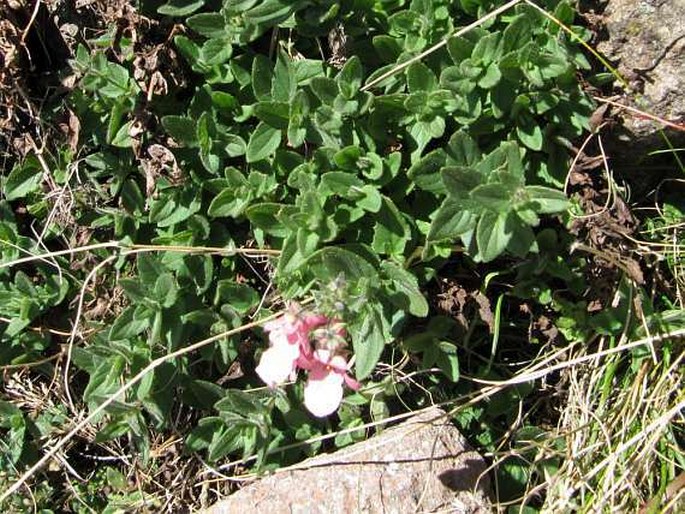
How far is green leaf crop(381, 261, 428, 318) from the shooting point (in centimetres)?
316

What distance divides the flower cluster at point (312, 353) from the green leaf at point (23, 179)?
56.5 inches

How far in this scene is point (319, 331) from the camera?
2814 mm

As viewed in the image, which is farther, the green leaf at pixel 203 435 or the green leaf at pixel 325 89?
the green leaf at pixel 203 435

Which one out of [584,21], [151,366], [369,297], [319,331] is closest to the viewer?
[319,331]

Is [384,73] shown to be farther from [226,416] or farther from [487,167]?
[226,416]

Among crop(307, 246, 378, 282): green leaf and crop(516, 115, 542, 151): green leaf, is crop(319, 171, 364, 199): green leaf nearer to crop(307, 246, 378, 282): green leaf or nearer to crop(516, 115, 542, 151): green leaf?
crop(307, 246, 378, 282): green leaf

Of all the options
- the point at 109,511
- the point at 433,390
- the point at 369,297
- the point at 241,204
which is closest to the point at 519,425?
the point at 433,390

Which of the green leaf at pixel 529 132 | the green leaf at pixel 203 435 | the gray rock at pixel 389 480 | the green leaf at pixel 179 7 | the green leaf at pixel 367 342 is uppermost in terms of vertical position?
the green leaf at pixel 179 7

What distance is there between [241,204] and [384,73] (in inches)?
29.4

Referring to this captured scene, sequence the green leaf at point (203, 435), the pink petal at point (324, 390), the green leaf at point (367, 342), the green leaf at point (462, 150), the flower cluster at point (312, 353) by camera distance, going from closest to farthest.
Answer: the flower cluster at point (312, 353)
the pink petal at point (324, 390)
the green leaf at point (367, 342)
the green leaf at point (462, 150)
the green leaf at point (203, 435)

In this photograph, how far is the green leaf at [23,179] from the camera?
3676 mm

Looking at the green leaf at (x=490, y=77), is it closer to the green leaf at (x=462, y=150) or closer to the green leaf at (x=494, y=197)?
the green leaf at (x=462, y=150)

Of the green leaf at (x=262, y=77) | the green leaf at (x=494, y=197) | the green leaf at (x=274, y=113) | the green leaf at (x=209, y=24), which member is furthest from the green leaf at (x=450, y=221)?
the green leaf at (x=209, y=24)

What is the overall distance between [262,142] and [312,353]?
0.92 meters
